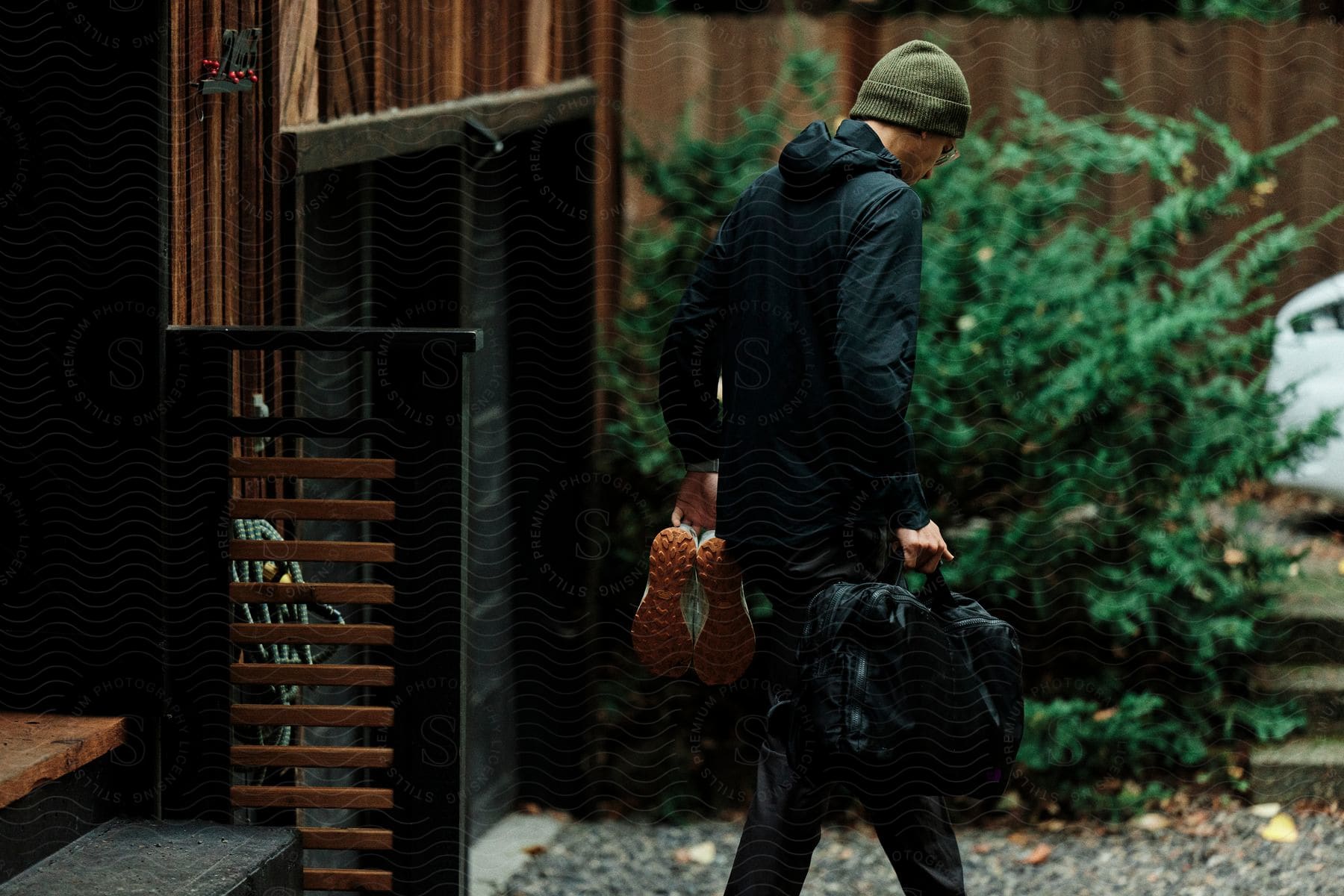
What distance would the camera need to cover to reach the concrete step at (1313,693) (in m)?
4.67

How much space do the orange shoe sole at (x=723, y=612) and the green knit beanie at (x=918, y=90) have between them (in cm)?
88

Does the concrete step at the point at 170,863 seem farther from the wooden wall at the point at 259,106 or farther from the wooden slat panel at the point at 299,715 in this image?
the wooden wall at the point at 259,106

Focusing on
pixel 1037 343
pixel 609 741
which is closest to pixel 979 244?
pixel 1037 343

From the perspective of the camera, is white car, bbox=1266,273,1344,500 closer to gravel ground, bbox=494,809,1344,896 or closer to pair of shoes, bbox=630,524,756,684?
gravel ground, bbox=494,809,1344,896

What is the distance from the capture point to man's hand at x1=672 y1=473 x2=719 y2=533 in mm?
3334

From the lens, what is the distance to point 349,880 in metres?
3.31

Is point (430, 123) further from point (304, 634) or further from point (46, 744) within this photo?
point (46, 744)

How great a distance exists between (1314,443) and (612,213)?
2065 mm

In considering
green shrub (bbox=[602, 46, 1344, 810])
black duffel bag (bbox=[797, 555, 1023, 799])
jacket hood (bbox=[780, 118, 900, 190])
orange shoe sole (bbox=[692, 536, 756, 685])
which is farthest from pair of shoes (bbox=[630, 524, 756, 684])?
green shrub (bbox=[602, 46, 1344, 810])

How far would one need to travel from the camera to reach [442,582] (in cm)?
326

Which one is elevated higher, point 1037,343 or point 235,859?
point 1037,343

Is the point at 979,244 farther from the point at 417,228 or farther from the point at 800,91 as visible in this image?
the point at 417,228

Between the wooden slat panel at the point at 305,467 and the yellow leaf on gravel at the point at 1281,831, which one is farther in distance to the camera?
the yellow leaf on gravel at the point at 1281,831

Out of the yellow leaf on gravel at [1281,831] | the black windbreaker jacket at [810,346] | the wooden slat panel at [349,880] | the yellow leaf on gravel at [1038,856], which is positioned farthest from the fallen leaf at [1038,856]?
the wooden slat panel at [349,880]
